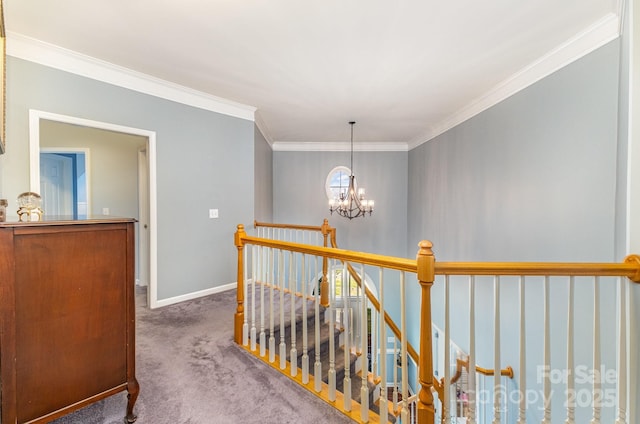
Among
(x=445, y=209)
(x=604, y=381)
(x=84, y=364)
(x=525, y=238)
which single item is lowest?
(x=604, y=381)

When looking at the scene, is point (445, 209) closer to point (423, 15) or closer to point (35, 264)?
point (423, 15)

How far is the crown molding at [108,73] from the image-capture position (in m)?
2.15

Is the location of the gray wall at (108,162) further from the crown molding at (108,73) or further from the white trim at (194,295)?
the white trim at (194,295)

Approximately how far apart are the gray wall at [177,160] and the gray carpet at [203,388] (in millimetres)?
894

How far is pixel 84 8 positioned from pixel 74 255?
1738 millimetres

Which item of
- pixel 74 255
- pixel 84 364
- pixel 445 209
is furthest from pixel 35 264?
pixel 445 209

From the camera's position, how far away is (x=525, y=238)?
263cm

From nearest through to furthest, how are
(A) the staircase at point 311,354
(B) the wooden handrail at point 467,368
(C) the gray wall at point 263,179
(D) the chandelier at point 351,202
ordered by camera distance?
(A) the staircase at point 311,354
(B) the wooden handrail at point 467,368
(C) the gray wall at point 263,179
(D) the chandelier at point 351,202

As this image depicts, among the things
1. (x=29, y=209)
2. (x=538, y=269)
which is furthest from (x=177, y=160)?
(x=538, y=269)

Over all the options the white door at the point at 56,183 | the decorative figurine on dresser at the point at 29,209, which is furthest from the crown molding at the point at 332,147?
the decorative figurine on dresser at the point at 29,209

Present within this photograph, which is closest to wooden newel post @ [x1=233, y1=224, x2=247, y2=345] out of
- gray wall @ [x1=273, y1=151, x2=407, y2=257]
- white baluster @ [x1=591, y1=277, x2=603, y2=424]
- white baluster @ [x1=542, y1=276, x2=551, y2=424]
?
white baluster @ [x1=542, y1=276, x2=551, y2=424]

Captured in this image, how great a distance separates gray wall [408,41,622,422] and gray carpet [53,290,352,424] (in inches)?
80.8

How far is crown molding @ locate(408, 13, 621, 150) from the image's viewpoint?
188 cm

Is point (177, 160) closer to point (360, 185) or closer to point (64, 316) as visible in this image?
point (64, 316)
